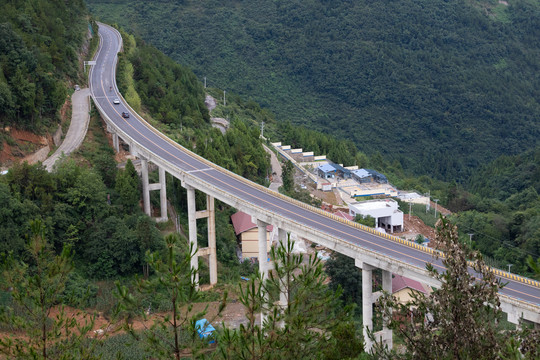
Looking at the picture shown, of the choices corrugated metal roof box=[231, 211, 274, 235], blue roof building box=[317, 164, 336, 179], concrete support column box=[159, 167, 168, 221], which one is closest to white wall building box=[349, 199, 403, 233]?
corrugated metal roof box=[231, 211, 274, 235]

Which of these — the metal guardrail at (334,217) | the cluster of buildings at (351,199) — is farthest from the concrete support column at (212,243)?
the cluster of buildings at (351,199)

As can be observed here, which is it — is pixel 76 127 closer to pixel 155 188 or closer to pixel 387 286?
pixel 155 188

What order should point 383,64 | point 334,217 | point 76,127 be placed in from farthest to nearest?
point 383,64 → point 76,127 → point 334,217

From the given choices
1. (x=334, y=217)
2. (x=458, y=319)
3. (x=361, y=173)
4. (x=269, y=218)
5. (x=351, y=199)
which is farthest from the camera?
(x=361, y=173)

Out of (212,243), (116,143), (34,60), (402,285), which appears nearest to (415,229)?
(402,285)

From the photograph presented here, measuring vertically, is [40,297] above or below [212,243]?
above

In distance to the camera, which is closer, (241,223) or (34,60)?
(34,60)

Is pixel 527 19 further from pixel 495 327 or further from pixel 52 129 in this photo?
pixel 495 327
